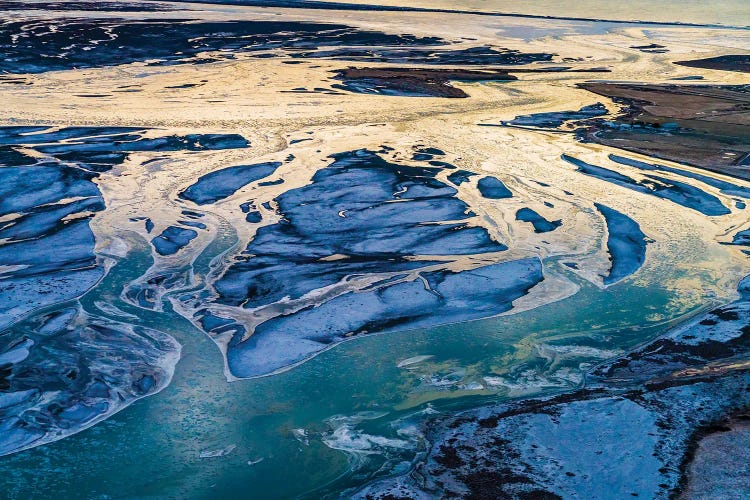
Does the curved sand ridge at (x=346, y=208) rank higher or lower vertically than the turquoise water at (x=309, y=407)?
higher

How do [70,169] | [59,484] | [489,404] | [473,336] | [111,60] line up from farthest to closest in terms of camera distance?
1. [111,60]
2. [70,169]
3. [473,336]
4. [489,404]
5. [59,484]

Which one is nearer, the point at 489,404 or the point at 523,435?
the point at 523,435

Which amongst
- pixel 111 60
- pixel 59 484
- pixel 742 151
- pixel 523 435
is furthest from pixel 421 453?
pixel 111 60

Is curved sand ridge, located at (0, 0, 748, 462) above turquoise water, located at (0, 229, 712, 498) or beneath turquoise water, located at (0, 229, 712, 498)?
above

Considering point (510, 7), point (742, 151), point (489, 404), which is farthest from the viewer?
point (510, 7)

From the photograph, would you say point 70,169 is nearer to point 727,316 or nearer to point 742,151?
point 727,316

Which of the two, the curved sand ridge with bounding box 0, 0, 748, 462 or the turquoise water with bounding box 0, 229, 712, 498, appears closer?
the turquoise water with bounding box 0, 229, 712, 498

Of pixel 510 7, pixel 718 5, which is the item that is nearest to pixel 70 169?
pixel 510 7

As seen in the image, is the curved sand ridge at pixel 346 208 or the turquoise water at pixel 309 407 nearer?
the turquoise water at pixel 309 407
